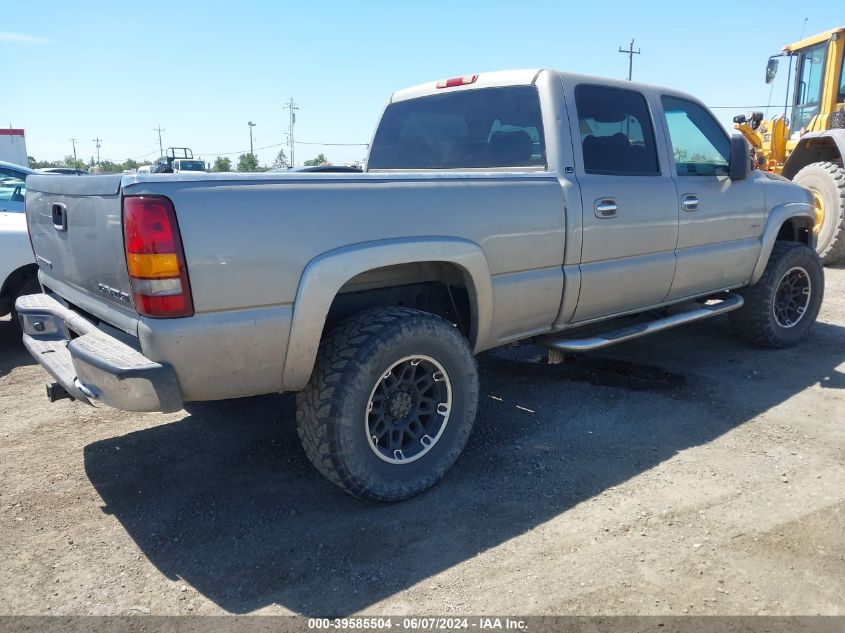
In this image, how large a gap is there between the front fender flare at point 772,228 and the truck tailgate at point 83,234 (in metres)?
4.53

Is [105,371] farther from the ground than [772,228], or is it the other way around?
[772,228]

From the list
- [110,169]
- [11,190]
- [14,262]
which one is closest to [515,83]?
[14,262]

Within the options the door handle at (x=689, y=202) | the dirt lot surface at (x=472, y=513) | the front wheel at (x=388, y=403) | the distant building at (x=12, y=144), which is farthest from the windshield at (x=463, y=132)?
the distant building at (x=12, y=144)

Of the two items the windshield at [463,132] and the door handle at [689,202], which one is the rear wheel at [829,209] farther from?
the windshield at [463,132]

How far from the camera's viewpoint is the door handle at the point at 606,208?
373 cm

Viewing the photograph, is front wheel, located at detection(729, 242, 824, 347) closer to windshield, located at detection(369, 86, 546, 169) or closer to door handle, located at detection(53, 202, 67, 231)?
windshield, located at detection(369, 86, 546, 169)

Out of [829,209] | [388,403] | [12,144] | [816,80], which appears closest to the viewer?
[388,403]

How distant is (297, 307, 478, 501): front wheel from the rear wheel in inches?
306

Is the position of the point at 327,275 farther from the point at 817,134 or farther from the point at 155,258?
the point at 817,134

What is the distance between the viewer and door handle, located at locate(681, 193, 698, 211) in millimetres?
4312

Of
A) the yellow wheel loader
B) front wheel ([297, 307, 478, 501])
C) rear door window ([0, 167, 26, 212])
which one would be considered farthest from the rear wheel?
rear door window ([0, 167, 26, 212])

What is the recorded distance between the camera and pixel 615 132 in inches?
161

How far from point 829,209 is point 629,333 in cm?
683

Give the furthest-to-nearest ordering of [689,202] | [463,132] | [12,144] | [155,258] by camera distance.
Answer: [12,144], [689,202], [463,132], [155,258]
